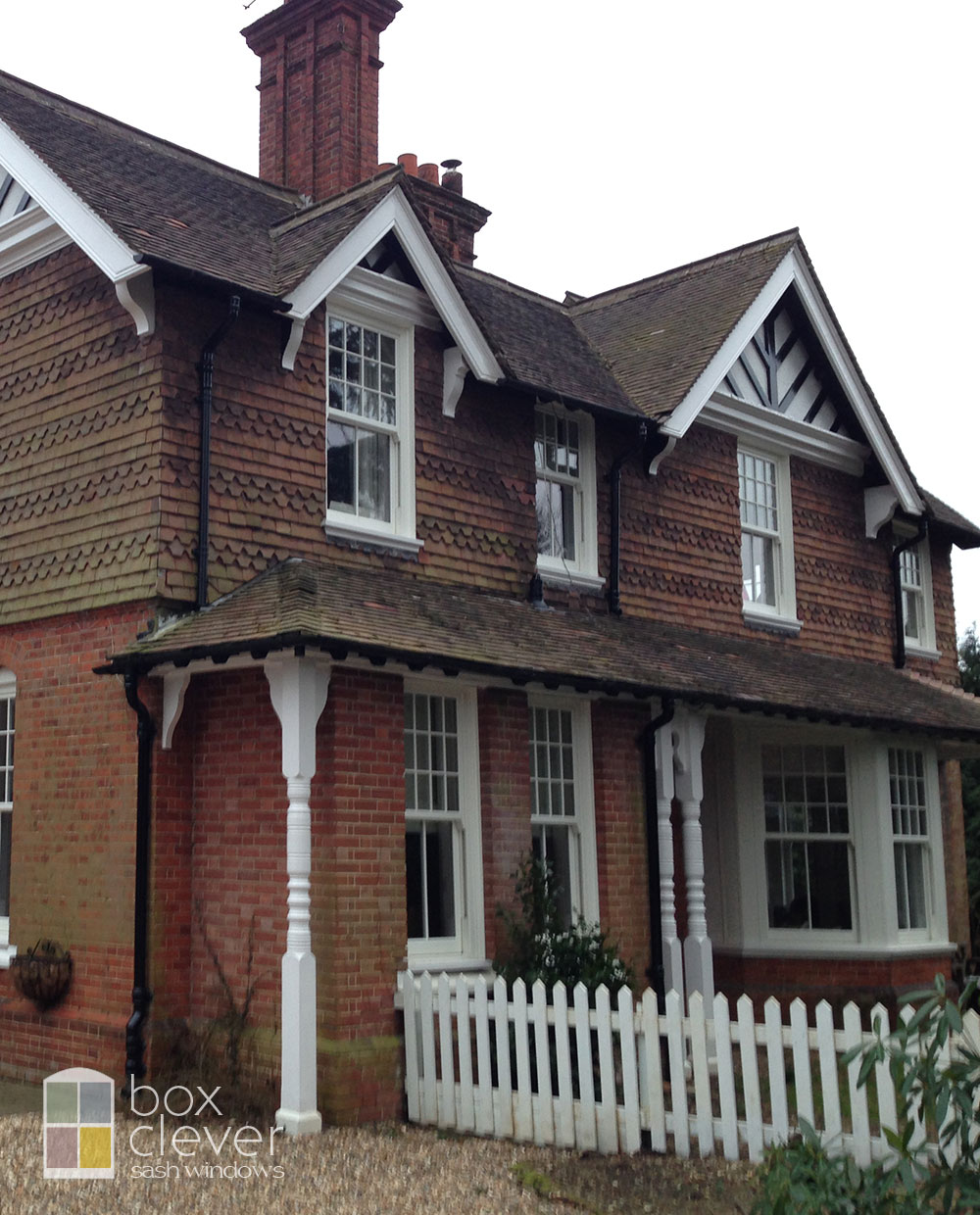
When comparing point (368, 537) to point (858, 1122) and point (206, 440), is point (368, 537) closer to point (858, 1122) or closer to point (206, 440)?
point (206, 440)

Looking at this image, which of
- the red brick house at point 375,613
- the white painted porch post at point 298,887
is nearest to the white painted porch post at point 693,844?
the red brick house at point 375,613

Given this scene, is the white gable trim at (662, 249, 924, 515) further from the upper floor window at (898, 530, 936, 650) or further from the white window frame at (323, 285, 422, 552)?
the white window frame at (323, 285, 422, 552)

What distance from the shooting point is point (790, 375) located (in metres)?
17.4

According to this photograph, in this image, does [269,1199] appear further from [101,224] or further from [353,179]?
[353,179]

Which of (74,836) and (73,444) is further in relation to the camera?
(73,444)

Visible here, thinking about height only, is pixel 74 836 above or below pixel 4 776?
below

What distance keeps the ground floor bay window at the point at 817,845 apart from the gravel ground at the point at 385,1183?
646cm

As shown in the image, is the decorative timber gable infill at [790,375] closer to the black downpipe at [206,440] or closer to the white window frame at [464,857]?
the white window frame at [464,857]

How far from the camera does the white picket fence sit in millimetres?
8250

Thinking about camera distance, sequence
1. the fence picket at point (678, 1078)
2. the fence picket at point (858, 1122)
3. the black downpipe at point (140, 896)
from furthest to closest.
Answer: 1. the black downpipe at point (140, 896)
2. the fence picket at point (678, 1078)
3. the fence picket at point (858, 1122)

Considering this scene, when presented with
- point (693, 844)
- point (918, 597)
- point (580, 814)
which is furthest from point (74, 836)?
point (918, 597)

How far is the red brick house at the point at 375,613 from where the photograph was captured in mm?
10484

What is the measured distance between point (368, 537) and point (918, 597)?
1068 centimetres

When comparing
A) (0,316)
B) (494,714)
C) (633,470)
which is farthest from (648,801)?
(0,316)
